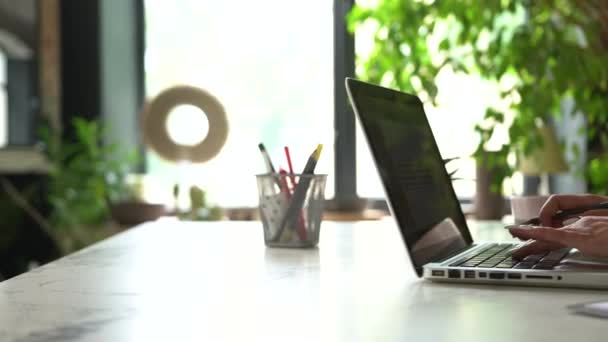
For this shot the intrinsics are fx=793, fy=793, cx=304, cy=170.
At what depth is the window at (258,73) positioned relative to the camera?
11.8 ft

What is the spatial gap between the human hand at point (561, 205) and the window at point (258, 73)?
2.54 meters

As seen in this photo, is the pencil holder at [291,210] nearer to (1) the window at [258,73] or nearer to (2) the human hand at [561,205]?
(2) the human hand at [561,205]

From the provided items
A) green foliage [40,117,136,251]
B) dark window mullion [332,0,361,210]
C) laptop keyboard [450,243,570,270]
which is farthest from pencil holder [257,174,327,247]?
dark window mullion [332,0,361,210]

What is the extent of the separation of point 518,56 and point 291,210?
117 centimetres

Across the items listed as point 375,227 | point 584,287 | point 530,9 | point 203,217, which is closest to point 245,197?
point 203,217

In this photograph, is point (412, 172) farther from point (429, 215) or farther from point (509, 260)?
point (509, 260)

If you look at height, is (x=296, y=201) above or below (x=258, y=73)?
below

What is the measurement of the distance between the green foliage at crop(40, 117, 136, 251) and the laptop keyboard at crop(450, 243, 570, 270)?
246 centimetres

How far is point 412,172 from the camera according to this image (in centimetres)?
95

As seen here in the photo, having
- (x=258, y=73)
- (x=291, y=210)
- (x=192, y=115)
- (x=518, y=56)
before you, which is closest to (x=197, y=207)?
(x=192, y=115)

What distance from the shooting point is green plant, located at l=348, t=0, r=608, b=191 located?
203 cm

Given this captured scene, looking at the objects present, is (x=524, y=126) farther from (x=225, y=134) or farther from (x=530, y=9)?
(x=225, y=134)

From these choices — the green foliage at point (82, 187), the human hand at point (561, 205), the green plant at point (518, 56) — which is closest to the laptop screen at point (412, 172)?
the human hand at point (561, 205)

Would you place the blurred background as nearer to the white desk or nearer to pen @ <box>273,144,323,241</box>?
pen @ <box>273,144,323,241</box>
